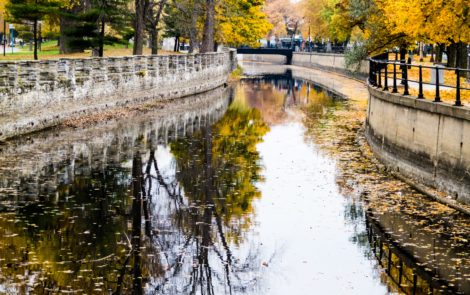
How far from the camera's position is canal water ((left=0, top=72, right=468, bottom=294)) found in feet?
40.9

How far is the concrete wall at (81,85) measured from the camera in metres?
27.7

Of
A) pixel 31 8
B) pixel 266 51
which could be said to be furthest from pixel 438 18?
pixel 266 51

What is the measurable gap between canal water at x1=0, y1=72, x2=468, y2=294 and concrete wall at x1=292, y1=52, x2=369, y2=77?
44091 millimetres

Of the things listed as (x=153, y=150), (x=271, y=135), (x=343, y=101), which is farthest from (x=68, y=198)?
(x=343, y=101)

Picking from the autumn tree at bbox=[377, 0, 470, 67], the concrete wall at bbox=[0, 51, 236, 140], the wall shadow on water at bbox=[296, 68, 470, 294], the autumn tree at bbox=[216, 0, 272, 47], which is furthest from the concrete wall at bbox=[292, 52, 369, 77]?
the wall shadow on water at bbox=[296, 68, 470, 294]

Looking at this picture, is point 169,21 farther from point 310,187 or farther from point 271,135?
point 310,187

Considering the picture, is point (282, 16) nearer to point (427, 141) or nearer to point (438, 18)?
point (438, 18)

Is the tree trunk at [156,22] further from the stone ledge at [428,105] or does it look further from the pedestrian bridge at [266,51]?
the pedestrian bridge at [266,51]

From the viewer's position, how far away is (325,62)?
99062 millimetres

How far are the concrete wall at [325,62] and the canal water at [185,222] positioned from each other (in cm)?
4409

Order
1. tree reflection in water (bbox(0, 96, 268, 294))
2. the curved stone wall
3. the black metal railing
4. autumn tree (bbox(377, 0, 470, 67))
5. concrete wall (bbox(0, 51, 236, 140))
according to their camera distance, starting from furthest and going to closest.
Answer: autumn tree (bbox(377, 0, 470, 67)) < concrete wall (bbox(0, 51, 236, 140)) < the curved stone wall < the black metal railing < tree reflection in water (bbox(0, 96, 268, 294))

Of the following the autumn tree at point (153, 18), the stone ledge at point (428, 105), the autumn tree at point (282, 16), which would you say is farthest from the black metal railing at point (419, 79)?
the autumn tree at point (282, 16)

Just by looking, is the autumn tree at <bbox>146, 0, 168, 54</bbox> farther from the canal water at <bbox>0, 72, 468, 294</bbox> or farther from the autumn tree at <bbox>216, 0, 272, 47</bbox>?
the canal water at <bbox>0, 72, 468, 294</bbox>

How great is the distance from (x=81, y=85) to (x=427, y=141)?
58.4 feet
